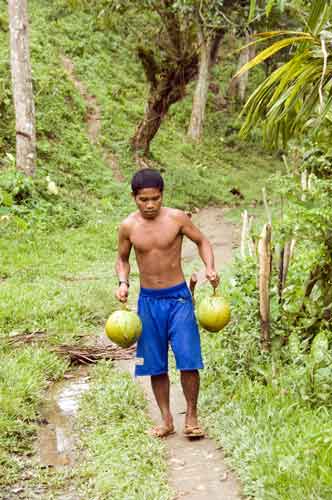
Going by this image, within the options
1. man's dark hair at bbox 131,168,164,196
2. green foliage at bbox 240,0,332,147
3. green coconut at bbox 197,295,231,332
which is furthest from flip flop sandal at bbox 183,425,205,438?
green foliage at bbox 240,0,332,147

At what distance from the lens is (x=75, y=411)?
4.89 meters

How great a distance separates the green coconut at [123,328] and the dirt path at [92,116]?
12.0 metres

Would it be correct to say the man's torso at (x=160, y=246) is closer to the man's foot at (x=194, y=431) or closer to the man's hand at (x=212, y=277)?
the man's hand at (x=212, y=277)

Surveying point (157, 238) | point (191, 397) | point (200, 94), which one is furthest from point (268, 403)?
point (200, 94)

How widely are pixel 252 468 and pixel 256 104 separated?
1934 mm

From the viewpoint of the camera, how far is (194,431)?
4148 mm

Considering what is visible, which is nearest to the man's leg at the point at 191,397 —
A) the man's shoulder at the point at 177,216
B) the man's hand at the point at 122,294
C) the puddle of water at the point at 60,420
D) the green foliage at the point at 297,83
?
the man's hand at the point at 122,294

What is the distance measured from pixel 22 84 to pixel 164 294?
347 inches

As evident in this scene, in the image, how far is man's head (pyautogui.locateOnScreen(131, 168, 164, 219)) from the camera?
159 inches

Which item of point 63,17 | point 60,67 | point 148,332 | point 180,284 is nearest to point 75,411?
point 148,332

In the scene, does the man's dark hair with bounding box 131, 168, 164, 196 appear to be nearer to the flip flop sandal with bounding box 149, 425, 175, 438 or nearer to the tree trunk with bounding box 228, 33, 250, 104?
the flip flop sandal with bounding box 149, 425, 175, 438

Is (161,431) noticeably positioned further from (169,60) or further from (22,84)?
(169,60)

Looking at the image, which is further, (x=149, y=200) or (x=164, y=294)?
(x=164, y=294)

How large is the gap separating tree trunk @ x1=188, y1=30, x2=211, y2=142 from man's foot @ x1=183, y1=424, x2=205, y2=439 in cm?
1552
